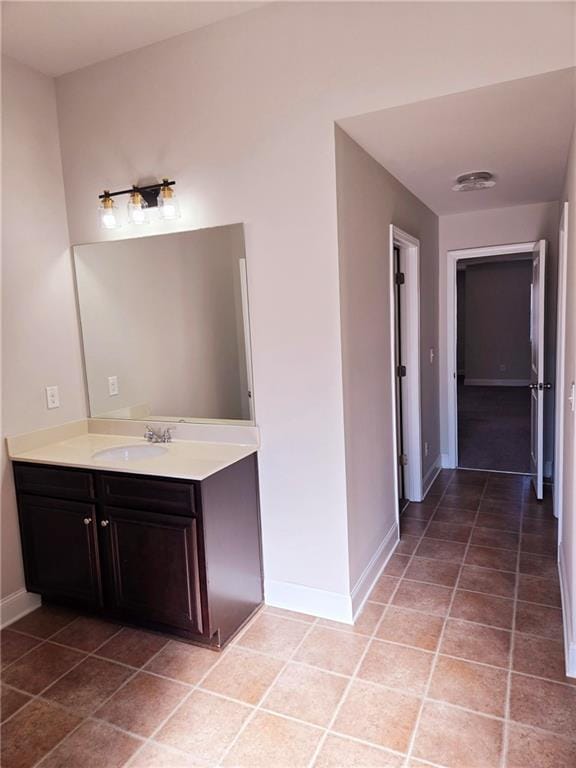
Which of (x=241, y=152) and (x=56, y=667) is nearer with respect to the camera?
(x=56, y=667)

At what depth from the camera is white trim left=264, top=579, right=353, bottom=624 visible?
2520mm

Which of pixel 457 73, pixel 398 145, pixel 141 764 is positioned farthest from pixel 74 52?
pixel 141 764

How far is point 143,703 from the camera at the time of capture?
6.61ft

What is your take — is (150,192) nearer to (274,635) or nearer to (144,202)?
(144,202)

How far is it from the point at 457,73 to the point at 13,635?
10.4 ft

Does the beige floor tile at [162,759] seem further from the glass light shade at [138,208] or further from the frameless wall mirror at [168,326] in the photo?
the glass light shade at [138,208]

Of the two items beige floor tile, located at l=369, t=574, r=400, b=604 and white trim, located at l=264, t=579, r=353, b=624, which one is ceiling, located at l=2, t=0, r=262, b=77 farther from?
beige floor tile, located at l=369, t=574, r=400, b=604

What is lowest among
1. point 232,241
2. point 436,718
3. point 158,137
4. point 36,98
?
point 436,718

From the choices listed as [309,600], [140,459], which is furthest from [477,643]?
[140,459]

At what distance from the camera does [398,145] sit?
8.66 ft

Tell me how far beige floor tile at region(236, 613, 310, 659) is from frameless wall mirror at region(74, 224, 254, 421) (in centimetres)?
100

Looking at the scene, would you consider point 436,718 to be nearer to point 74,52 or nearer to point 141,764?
point 141,764

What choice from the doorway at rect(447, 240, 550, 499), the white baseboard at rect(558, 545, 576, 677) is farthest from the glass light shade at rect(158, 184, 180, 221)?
the doorway at rect(447, 240, 550, 499)

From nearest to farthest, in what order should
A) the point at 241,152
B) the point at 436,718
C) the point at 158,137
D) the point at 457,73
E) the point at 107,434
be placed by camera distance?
the point at 436,718
the point at 457,73
the point at 241,152
the point at 158,137
the point at 107,434
